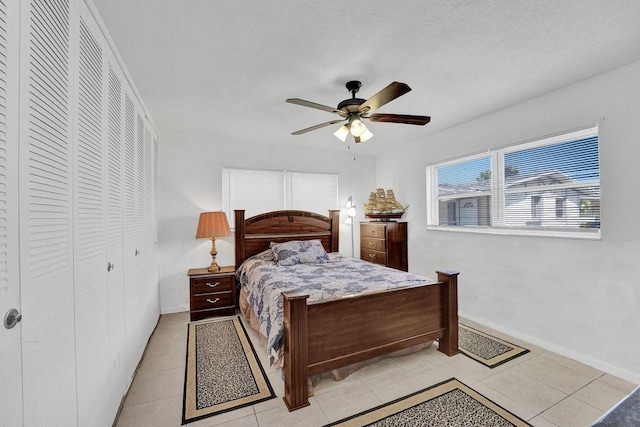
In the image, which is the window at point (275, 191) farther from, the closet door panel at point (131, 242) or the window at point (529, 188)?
the window at point (529, 188)

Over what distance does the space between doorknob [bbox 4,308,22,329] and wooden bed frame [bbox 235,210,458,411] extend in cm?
132

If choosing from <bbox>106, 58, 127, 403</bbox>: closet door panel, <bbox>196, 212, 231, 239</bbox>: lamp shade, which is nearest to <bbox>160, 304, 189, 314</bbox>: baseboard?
<bbox>196, 212, 231, 239</bbox>: lamp shade

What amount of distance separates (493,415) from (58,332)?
Result: 2.42m

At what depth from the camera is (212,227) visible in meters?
3.64

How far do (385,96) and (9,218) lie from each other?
1983 mm

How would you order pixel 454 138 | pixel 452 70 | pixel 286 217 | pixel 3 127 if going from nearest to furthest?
pixel 3 127 → pixel 452 70 → pixel 454 138 → pixel 286 217

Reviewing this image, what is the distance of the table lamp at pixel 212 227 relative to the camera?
142 inches

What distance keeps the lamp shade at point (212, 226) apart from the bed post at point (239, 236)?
270mm

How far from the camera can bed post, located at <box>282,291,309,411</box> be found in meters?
1.93

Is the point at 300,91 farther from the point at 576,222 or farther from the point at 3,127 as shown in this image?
the point at 576,222

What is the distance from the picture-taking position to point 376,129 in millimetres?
3750

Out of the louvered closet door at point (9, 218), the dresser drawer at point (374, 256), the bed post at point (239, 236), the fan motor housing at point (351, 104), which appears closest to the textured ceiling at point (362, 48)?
the fan motor housing at point (351, 104)

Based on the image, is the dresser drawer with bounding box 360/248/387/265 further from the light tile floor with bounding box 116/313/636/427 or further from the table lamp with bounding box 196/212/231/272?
the table lamp with bounding box 196/212/231/272

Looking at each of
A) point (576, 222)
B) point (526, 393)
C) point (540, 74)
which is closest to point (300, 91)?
point (540, 74)
